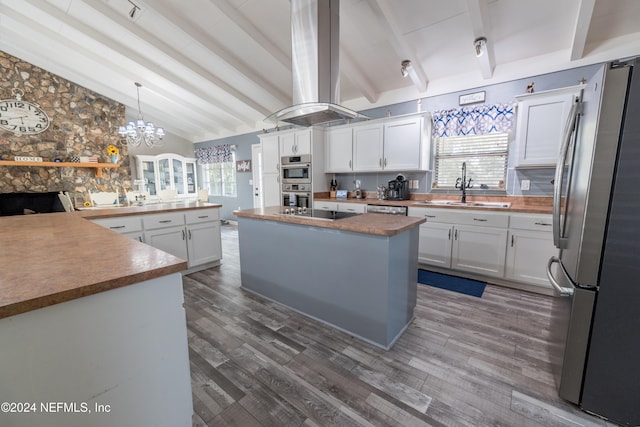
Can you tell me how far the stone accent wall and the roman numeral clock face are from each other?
9 centimetres

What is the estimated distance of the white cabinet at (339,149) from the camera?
4.25 m

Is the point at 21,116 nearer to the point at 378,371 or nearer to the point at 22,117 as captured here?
the point at 22,117

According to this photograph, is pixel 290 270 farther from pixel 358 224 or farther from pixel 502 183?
pixel 502 183

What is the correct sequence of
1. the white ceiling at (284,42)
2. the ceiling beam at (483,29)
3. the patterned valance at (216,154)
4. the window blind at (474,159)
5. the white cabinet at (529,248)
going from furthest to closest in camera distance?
the patterned valance at (216,154) → the window blind at (474,159) → the white cabinet at (529,248) → the white ceiling at (284,42) → the ceiling beam at (483,29)

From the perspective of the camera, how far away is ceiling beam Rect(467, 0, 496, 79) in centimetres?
238

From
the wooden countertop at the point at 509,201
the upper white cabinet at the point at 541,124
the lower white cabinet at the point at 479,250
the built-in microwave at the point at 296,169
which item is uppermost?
the upper white cabinet at the point at 541,124

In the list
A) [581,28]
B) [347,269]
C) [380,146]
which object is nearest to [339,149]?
[380,146]

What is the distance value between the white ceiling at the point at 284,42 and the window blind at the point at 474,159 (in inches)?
27.1

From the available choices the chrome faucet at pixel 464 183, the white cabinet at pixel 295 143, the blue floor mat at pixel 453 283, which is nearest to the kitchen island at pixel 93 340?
the blue floor mat at pixel 453 283

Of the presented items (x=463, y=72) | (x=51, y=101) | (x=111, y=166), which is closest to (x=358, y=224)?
(x=463, y=72)

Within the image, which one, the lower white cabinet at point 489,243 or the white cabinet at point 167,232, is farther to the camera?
the white cabinet at point 167,232

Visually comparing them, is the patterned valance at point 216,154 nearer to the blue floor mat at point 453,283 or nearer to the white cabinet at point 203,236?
the white cabinet at point 203,236

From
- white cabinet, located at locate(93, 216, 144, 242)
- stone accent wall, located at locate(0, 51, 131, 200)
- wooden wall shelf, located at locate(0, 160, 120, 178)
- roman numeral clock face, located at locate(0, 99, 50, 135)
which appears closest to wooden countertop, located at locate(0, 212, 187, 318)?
white cabinet, located at locate(93, 216, 144, 242)

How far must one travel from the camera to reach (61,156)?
561cm
